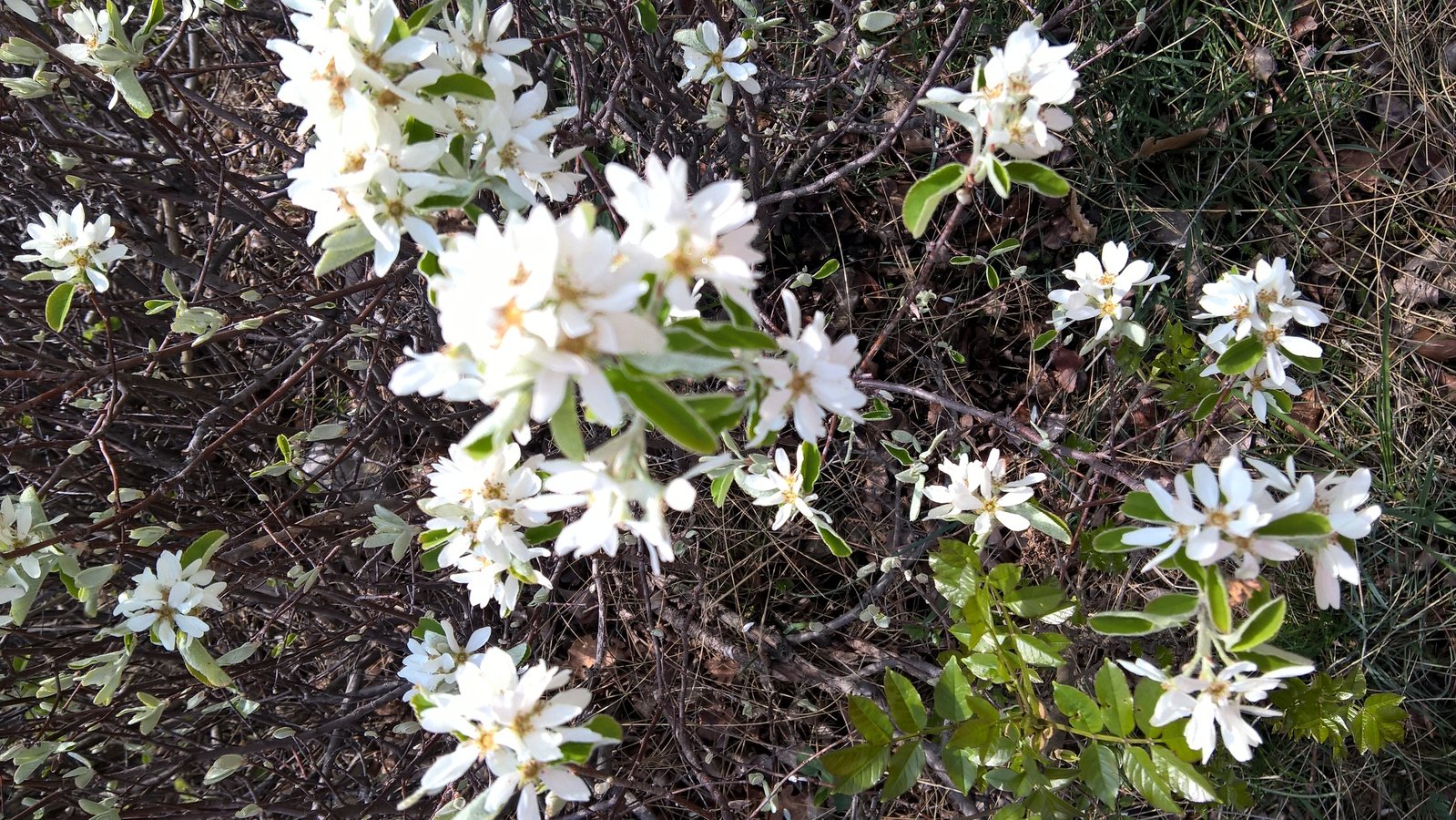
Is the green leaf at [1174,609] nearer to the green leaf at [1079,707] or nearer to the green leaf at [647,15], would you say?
the green leaf at [1079,707]

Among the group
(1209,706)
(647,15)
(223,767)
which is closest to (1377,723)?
(1209,706)

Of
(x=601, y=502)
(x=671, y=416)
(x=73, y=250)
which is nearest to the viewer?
(x=671, y=416)

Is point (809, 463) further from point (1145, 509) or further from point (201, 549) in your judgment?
point (201, 549)

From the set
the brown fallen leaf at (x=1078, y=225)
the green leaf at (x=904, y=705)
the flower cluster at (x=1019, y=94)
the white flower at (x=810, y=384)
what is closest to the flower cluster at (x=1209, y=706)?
the green leaf at (x=904, y=705)

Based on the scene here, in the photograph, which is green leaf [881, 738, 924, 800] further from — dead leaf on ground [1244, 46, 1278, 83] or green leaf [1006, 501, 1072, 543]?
dead leaf on ground [1244, 46, 1278, 83]

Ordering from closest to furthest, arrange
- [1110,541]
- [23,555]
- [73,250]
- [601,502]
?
[601,502] → [1110,541] → [23,555] → [73,250]
